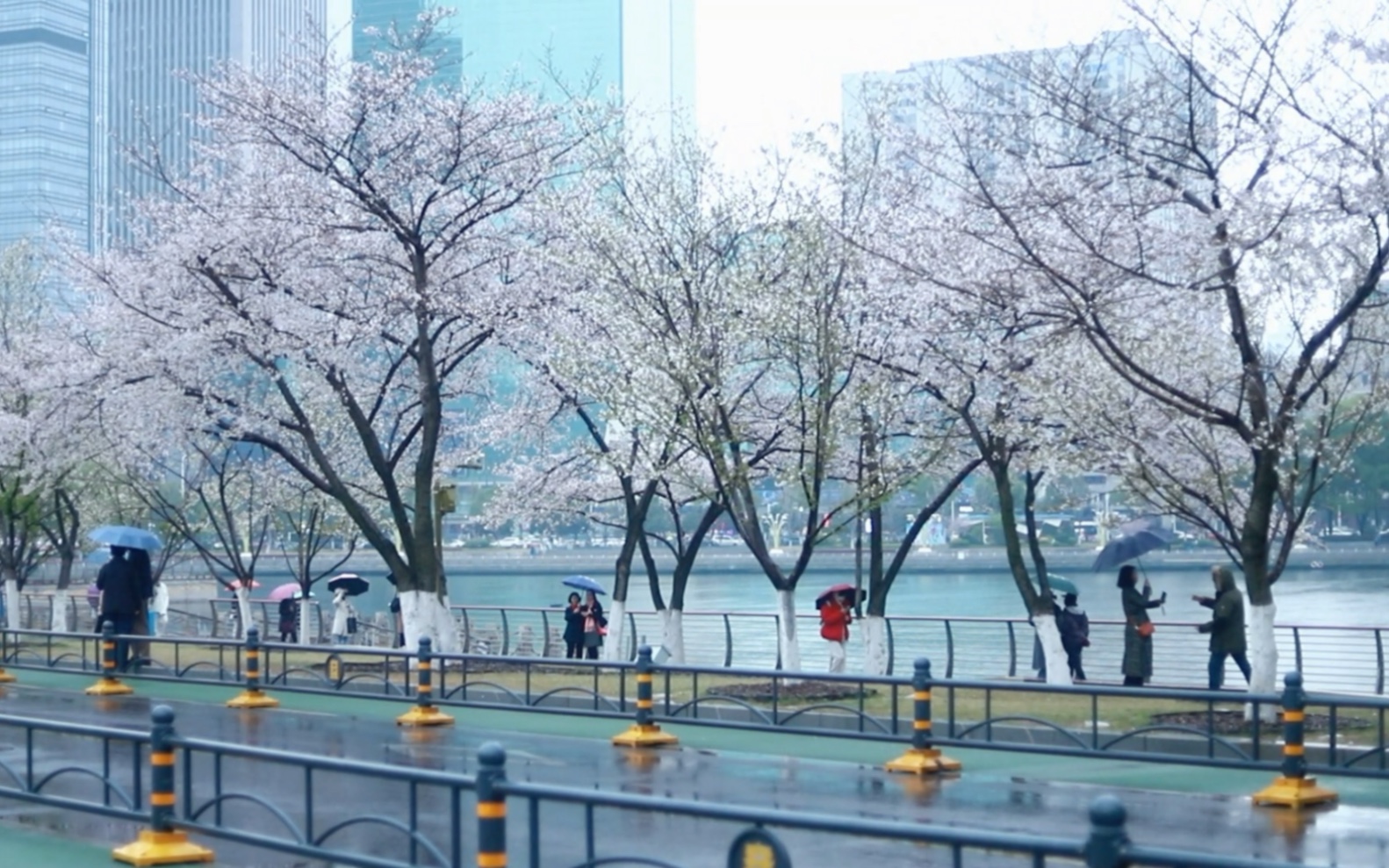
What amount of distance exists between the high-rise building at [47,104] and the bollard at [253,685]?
134 meters

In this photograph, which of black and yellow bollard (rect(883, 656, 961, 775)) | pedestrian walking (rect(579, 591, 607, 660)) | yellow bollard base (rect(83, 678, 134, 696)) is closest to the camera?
black and yellow bollard (rect(883, 656, 961, 775))

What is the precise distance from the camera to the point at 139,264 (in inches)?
1150

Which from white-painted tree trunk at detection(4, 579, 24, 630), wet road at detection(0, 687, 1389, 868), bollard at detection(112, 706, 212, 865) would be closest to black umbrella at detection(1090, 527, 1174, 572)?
wet road at detection(0, 687, 1389, 868)

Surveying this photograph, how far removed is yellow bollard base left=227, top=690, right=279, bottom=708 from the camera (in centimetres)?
2292

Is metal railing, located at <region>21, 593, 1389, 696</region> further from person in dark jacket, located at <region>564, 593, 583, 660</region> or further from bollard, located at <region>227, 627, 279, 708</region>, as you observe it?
bollard, located at <region>227, 627, 279, 708</region>

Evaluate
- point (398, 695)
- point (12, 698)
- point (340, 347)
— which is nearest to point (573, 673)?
point (398, 695)

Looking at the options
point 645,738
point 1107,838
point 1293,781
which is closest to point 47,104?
point 645,738

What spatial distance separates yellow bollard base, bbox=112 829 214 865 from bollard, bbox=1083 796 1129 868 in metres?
7.47

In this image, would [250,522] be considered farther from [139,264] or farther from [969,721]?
[969,721]

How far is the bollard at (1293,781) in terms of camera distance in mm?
14016

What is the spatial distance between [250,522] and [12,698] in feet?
64.1

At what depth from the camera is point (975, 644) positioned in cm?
2753

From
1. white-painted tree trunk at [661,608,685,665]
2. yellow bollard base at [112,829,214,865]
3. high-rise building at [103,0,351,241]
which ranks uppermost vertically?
high-rise building at [103,0,351,241]

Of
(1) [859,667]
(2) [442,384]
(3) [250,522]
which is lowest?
(1) [859,667]
